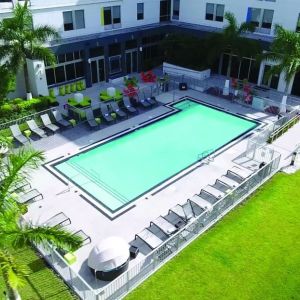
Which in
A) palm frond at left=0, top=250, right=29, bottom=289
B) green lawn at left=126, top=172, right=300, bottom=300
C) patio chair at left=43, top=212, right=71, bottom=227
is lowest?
green lawn at left=126, top=172, right=300, bottom=300

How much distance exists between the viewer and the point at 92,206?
17.3m

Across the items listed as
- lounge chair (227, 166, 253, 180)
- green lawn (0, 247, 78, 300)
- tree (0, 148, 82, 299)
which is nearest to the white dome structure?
green lawn (0, 247, 78, 300)

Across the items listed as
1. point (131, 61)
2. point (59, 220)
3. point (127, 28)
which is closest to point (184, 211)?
point (59, 220)

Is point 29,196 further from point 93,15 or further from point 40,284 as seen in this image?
point 93,15

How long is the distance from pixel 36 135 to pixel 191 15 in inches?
804

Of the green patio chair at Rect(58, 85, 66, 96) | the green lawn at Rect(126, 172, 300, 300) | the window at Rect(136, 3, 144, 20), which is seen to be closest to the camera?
the green lawn at Rect(126, 172, 300, 300)

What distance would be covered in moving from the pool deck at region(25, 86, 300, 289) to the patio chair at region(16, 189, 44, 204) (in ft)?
0.98

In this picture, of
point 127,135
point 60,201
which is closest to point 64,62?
point 127,135

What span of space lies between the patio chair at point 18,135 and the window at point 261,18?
2184cm

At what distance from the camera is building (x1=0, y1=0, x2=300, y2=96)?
28188 millimetres

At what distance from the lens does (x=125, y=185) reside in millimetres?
19172

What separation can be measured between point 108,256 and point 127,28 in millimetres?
25300

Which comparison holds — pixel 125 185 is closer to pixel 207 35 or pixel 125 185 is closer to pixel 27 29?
pixel 27 29

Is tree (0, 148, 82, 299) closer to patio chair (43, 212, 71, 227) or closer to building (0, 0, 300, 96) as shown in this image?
patio chair (43, 212, 71, 227)
